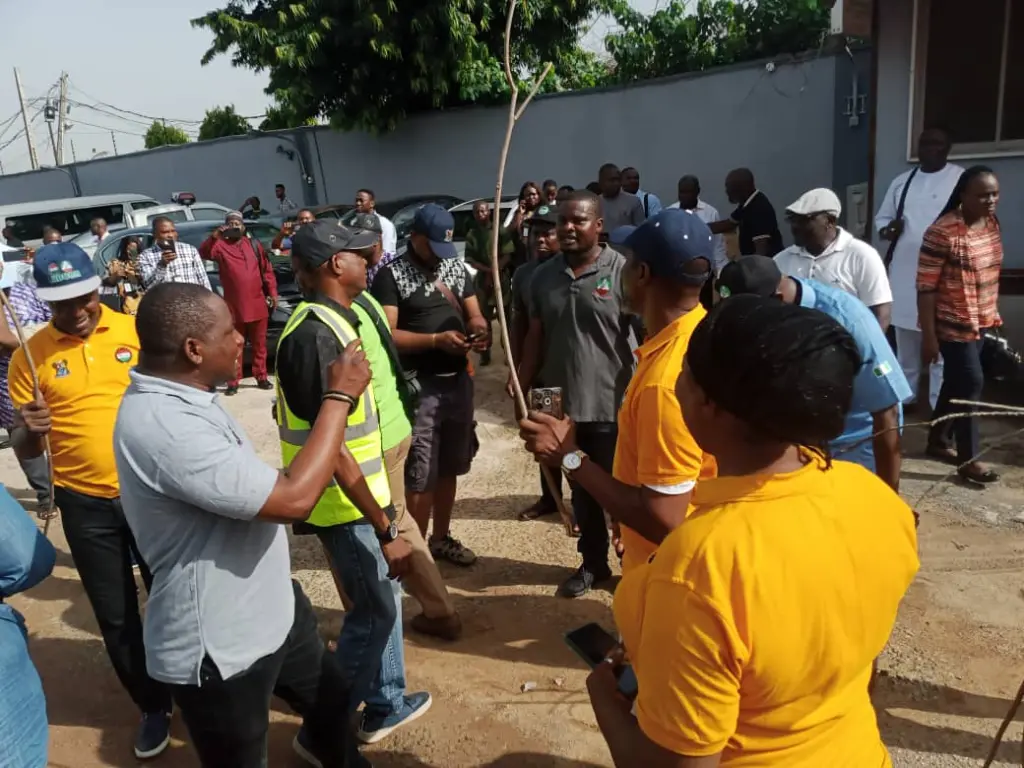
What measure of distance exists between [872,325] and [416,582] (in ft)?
7.08

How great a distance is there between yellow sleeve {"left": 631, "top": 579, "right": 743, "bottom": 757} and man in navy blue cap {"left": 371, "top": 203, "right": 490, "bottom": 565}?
285 cm

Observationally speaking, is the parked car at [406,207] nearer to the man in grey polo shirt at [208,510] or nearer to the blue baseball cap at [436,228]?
the blue baseball cap at [436,228]

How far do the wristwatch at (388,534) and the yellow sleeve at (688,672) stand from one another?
1.61m

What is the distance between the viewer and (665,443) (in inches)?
78.3

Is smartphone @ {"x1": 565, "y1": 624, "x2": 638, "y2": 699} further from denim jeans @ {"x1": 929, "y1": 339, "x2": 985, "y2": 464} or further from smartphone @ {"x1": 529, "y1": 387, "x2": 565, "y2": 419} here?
denim jeans @ {"x1": 929, "y1": 339, "x2": 985, "y2": 464}

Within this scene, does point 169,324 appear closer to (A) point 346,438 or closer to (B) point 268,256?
(A) point 346,438

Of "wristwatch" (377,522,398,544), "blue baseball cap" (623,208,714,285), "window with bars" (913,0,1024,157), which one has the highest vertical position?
"window with bars" (913,0,1024,157)

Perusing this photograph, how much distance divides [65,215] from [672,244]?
1685 cm

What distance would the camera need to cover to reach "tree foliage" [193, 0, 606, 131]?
15125 millimetres

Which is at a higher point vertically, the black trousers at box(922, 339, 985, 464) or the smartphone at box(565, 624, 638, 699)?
the smartphone at box(565, 624, 638, 699)

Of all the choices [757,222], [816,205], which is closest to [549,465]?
[816,205]

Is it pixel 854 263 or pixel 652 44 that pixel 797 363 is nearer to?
pixel 854 263

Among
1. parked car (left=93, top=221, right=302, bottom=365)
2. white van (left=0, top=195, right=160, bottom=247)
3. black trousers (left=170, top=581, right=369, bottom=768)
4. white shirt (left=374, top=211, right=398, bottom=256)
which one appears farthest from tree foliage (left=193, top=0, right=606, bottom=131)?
black trousers (left=170, top=581, right=369, bottom=768)

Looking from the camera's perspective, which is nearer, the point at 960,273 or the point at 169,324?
the point at 169,324
